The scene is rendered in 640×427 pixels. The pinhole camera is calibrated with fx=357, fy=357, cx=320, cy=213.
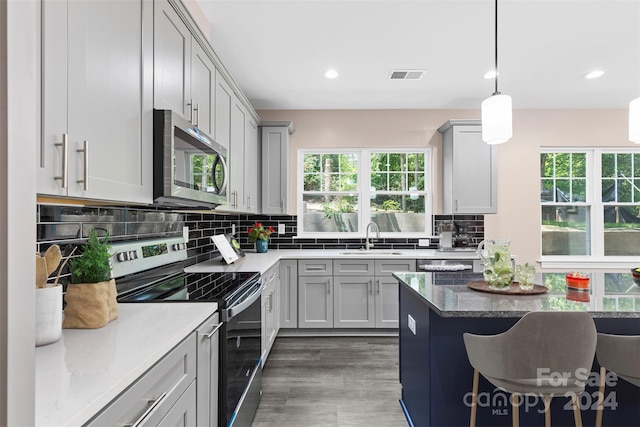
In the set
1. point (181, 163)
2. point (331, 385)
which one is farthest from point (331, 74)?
point (331, 385)

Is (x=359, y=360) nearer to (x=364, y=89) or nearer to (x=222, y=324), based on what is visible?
(x=222, y=324)

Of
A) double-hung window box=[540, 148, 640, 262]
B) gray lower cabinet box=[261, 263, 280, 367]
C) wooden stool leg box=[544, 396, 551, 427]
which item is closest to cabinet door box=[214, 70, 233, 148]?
gray lower cabinet box=[261, 263, 280, 367]

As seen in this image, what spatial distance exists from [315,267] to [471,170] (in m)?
2.04

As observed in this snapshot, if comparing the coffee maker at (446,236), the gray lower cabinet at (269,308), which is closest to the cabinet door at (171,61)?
the gray lower cabinet at (269,308)

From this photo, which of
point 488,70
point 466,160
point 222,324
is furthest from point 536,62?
point 222,324

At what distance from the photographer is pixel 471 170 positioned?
3.99m

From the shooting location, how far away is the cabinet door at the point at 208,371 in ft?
4.51

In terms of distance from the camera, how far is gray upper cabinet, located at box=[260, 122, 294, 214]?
4055 millimetres

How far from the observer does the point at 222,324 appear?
1.59m

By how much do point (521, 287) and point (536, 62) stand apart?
2338mm

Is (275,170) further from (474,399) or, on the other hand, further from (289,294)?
(474,399)

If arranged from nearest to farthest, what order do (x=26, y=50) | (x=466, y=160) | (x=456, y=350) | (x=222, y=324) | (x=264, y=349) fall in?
1. (x=26, y=50)
2. (x=222, y=324)
3. (x=456, y=350)
4. (x=264, y=349)
5. (x=466, y=160)

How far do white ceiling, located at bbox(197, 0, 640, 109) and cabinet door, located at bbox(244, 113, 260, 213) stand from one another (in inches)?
17.2

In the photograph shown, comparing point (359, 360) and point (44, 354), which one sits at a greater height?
point (44, 354)
